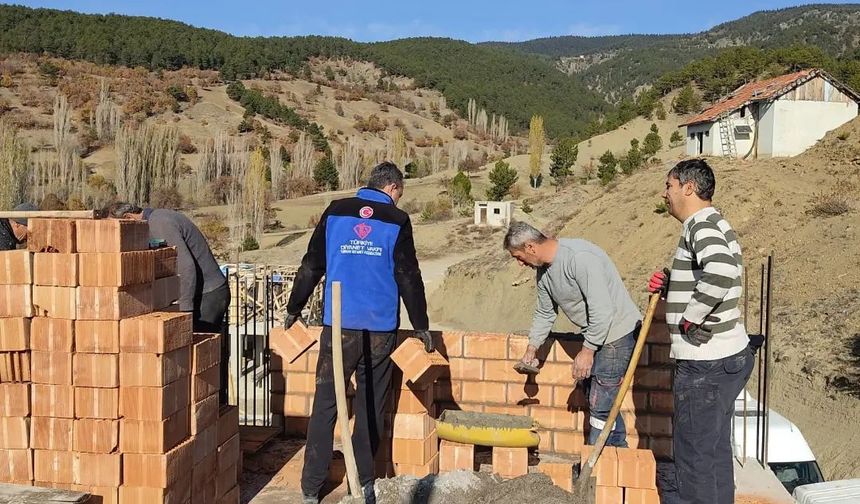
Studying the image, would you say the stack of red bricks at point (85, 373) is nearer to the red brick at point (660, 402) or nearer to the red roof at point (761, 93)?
the red brick at point (660, 402)

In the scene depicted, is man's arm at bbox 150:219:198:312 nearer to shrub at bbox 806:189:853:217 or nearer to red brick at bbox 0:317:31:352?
red brick at bbox 0:317:31:352

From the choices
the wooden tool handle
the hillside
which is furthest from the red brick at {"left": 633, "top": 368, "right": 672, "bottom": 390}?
the hillside

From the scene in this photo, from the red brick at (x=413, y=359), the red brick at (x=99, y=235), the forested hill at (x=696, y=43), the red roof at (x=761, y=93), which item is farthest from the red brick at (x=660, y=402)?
the forested hill at (x=696, y=43)

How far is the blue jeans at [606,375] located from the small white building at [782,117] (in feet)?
76.6

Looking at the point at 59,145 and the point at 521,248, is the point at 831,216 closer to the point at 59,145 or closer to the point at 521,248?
the point at 521,248

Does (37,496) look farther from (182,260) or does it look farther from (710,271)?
(710,271)

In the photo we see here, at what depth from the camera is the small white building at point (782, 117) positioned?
79.6 feet

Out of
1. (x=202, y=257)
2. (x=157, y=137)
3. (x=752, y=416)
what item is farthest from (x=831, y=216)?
(x=157, y=137)

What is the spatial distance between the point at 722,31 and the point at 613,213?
120m

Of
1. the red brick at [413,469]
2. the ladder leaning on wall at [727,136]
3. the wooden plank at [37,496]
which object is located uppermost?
the ladder leaning on wall at [727,136]

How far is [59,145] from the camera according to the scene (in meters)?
45.8

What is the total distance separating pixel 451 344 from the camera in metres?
4.23

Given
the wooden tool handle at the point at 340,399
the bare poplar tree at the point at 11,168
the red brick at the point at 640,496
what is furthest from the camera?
the bare poplar tree at the point at 11,168

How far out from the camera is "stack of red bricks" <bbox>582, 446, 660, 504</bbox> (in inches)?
129
